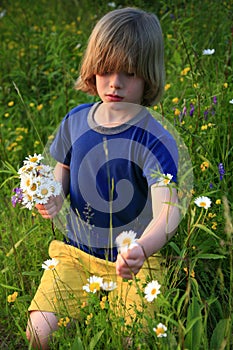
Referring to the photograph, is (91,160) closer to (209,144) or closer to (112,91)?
(112,91)

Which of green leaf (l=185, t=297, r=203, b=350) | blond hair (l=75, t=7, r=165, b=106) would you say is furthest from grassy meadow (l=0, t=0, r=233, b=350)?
blond hair (l=75, t=7, r=165, b=106)

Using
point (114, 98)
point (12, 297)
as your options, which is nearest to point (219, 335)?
point (12, 297)

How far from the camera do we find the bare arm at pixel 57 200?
181 centimetres

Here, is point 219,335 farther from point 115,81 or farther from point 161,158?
point 115,81

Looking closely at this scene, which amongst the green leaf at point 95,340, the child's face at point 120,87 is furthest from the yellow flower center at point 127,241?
the child's face at point 120,87

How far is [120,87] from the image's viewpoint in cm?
182

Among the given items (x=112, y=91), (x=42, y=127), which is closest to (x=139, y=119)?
→ (x=112, y=91)

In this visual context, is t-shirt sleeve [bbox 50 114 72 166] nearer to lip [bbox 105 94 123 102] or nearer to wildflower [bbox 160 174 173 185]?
lip [bbox 105 94 123 102]

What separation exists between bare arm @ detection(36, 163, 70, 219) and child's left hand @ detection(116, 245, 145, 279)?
0.42 metres

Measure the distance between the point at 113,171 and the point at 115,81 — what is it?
0.29 metres

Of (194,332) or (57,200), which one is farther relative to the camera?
(57,200)

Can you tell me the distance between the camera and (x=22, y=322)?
1887 millimetres

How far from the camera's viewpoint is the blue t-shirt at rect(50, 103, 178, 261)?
6.06 ft

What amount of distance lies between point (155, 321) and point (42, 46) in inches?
101
